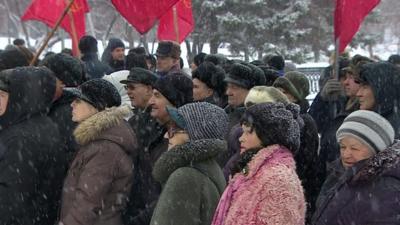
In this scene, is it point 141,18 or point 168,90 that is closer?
point 168,90

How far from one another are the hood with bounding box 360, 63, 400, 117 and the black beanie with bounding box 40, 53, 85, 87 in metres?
2.19

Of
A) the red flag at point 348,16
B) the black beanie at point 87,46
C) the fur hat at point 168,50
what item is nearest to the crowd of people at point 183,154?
the red flag at point 348,16

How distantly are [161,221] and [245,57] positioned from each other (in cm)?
1968

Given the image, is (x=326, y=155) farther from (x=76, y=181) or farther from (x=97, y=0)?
(x=97, y=0)

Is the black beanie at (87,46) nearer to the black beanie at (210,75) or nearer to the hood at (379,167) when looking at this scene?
the black beanie at (210,75)

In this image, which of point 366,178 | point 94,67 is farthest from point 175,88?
point 94,67

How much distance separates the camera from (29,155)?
11.6ft

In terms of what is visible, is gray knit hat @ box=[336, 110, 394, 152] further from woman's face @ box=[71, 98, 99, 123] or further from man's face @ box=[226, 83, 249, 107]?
man's face @ box=[226, 83, 249, 107]

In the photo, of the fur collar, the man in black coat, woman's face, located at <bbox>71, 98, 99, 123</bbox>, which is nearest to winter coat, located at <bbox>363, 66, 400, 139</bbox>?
the man in black coat

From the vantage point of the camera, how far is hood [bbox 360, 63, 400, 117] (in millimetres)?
4090

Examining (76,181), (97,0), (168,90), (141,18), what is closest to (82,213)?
(76,181)

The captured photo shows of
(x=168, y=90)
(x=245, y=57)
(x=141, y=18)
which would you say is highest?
(x=141, y=18)

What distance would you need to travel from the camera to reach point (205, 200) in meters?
3.01

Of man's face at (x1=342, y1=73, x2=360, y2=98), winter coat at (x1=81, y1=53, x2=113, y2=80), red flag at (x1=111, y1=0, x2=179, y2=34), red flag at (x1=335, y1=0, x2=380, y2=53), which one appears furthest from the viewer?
winter coat at (x1=81, y1=53, x2=113, y2=80)
